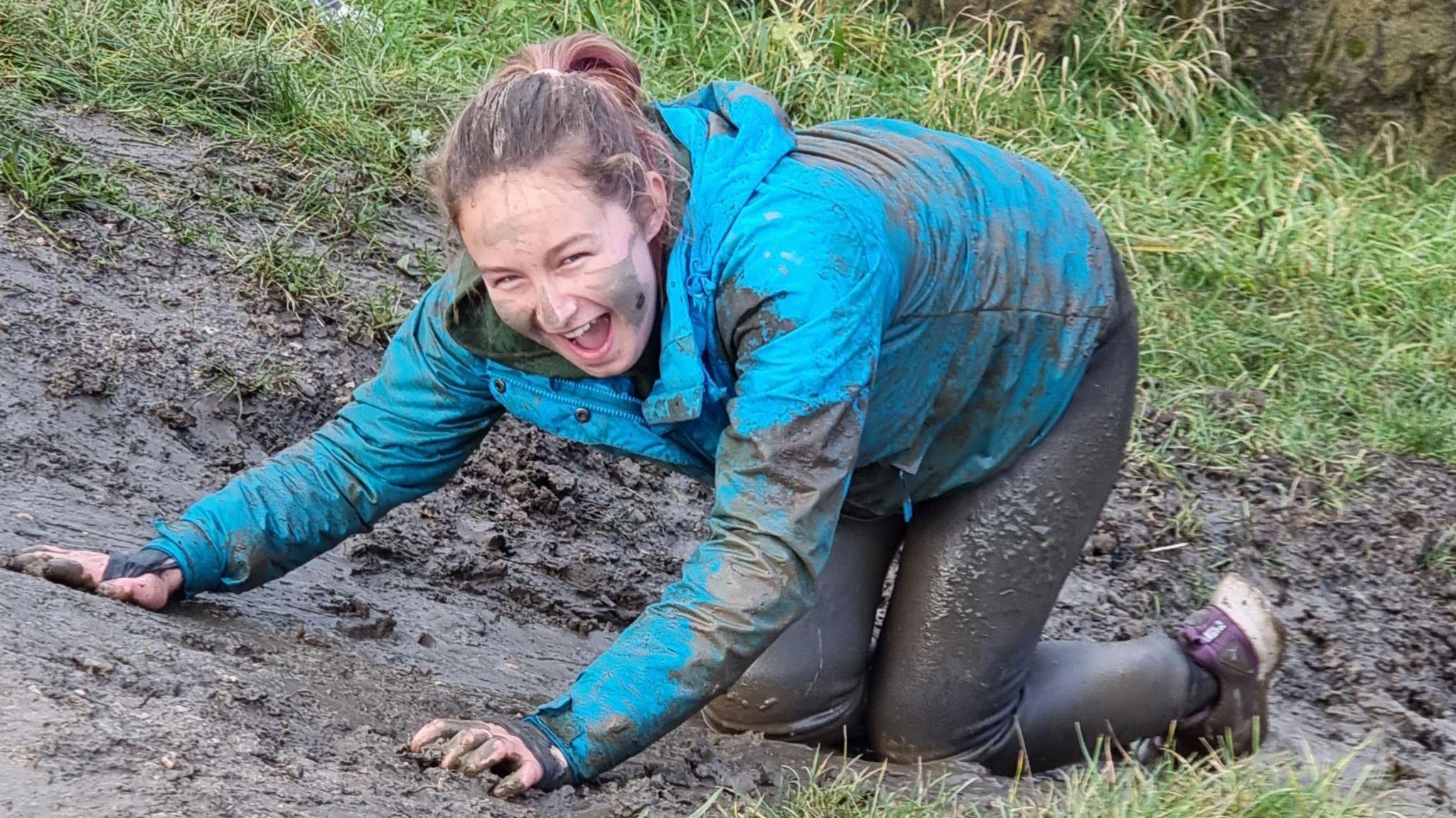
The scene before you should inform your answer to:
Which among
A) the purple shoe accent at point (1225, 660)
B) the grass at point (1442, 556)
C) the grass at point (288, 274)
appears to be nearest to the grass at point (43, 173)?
the grass at point (288, 274)

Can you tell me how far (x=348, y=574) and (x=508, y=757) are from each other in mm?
1366

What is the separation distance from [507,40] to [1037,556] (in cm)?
370

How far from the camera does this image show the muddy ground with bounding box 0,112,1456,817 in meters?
2.45

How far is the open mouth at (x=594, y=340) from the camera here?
2.52 metres

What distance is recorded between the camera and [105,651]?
2.62m

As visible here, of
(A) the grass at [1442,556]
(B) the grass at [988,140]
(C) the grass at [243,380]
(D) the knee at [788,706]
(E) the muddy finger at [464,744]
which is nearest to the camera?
(E) the muddy finger at [464,744]

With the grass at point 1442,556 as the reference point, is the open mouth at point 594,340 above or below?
above

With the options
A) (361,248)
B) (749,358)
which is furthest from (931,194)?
(361,248)

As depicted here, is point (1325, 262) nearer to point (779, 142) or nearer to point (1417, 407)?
point (1417, 407)

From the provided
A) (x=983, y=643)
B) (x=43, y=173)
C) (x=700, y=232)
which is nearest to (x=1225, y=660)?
(x=983, y=643)

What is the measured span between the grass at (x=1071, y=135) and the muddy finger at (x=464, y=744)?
226 centimetres

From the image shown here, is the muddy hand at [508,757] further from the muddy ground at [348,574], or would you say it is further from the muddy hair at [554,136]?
the muddy hair at [554,136]

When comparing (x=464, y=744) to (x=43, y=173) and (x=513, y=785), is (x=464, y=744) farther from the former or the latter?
(x=43, y=173)

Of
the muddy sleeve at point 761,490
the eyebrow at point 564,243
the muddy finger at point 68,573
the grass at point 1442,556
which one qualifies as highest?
the eyebrow at point 564,243
